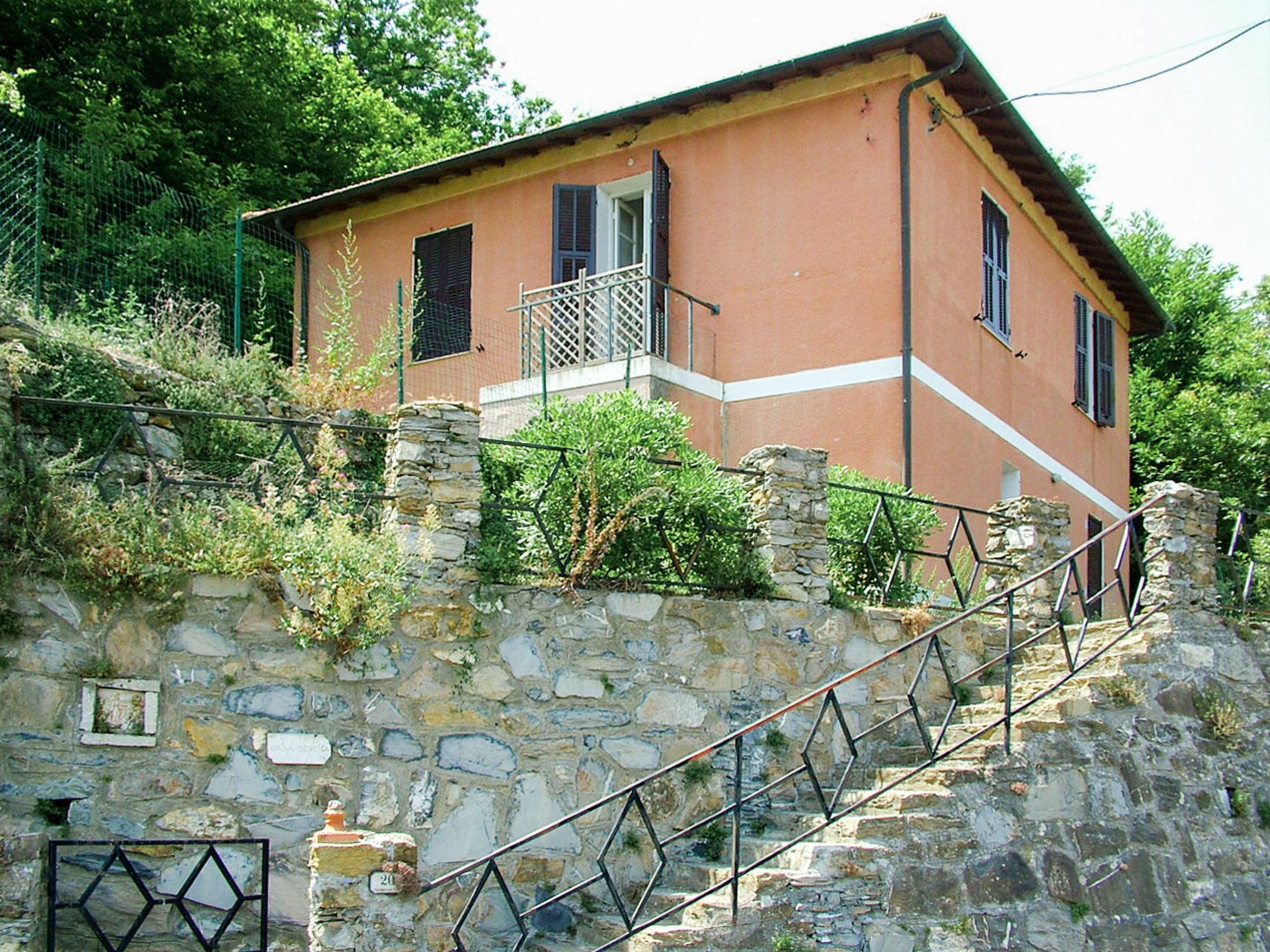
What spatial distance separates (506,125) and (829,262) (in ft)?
43.5

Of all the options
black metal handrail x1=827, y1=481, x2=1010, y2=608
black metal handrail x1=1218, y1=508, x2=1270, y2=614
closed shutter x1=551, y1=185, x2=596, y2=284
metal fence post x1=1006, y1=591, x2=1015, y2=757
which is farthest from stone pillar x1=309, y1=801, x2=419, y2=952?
closed shutter x1=551, y1=185, x2=596, y2=284

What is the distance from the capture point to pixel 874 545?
10.6 metres

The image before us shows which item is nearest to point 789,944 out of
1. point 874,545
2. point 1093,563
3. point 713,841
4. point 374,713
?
point 713,841

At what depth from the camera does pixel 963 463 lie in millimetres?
13438

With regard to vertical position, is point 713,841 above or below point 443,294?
below

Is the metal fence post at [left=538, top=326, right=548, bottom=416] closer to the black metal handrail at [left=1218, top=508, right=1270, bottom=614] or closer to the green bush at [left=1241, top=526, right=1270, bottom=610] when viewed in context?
the black metal handrail at [left=1218, top=508, right=1270, bottom=614]

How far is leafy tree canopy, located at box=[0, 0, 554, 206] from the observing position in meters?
16.9

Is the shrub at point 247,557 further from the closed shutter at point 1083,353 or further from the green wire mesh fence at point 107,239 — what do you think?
the closed shutter at point 1083,353

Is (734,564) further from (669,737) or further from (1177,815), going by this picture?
(1177,815)

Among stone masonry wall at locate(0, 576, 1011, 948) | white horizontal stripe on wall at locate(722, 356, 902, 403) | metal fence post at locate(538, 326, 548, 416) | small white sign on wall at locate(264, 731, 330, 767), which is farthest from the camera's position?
white horizontal stripe on wall at locate(722, 356, 902, 403)

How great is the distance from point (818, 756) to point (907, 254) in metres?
5.21

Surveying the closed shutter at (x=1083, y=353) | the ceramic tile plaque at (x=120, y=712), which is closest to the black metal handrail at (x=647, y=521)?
the ceramic tile plaque at (x=120, y=712)

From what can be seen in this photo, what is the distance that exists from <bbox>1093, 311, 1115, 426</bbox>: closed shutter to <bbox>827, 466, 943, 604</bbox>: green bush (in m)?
7.68

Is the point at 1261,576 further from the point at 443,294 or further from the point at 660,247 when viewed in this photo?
the point at 443,294
